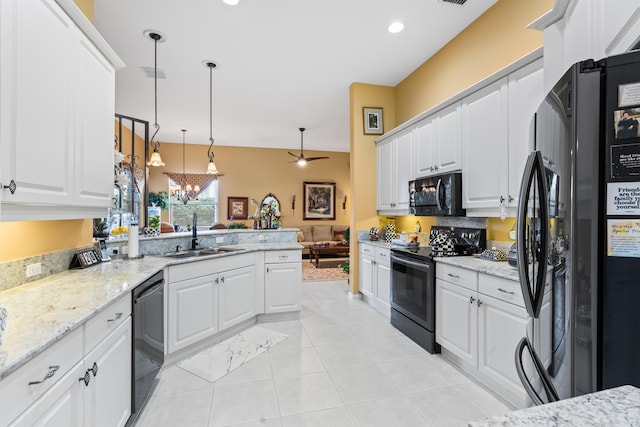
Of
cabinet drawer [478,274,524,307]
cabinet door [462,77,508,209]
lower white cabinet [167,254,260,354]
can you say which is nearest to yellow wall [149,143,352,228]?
lower white cabinet [167,254,260,354]

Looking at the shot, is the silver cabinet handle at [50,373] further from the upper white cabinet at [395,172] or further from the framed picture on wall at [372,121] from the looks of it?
the framed picture on wall at [372,121]

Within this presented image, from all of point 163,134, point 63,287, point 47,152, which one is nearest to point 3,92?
point 47,152

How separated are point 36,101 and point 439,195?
9.88 feet

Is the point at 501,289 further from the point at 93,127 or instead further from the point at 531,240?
the point at 93,127

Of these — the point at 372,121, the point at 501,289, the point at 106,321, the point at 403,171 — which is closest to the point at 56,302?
the point at 106,321

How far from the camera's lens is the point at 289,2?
278 cm

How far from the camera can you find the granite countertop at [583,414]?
56 cm

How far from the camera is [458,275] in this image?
2527 mm

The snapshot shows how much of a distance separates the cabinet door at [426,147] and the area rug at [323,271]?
3282 mm

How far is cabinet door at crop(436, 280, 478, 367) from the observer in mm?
2363

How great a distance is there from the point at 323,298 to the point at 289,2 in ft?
12.6

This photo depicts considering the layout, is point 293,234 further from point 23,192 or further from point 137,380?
point 23,192

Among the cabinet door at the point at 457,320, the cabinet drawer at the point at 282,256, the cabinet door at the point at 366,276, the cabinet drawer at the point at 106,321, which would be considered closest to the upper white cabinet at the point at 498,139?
the cabinet door at the point at 457,320

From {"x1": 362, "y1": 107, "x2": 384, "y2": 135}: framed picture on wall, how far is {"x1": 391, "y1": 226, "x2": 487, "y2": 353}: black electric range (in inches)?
74.9
